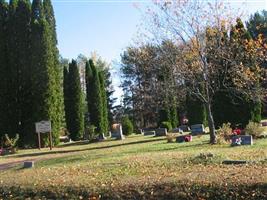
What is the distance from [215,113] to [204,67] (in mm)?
10899

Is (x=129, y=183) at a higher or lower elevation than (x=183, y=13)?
lower

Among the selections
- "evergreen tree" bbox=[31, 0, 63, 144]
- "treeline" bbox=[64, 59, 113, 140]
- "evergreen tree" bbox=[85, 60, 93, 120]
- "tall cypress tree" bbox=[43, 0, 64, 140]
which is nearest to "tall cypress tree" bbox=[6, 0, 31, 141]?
"evergreen tree" bbox=[31, 0, 63, 144]

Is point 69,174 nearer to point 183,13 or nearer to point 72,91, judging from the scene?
point 183,13

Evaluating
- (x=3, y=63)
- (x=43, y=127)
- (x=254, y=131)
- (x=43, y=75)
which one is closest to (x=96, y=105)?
(x=43, y=75)

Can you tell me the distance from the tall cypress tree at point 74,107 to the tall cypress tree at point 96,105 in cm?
223

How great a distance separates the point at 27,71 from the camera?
114 feet

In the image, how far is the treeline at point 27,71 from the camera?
3400 centimetres

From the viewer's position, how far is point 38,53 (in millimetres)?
34094

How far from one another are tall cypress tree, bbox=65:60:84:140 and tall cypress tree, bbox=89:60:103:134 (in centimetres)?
223

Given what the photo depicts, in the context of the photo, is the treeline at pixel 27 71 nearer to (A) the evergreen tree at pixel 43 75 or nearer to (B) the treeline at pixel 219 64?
(A) the evergreen tree at pixel 43 75

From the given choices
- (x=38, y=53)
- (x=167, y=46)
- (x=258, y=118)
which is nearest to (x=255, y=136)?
(x=167, y=46)

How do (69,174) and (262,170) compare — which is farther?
(69,174)

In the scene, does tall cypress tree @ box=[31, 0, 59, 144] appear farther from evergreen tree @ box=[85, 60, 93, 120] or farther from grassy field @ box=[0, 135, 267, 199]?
grassy field @ box=[0, 135, 267, 199]

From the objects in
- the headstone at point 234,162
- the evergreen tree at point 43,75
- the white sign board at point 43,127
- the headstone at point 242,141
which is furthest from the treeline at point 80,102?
the headstone at point 234,162
